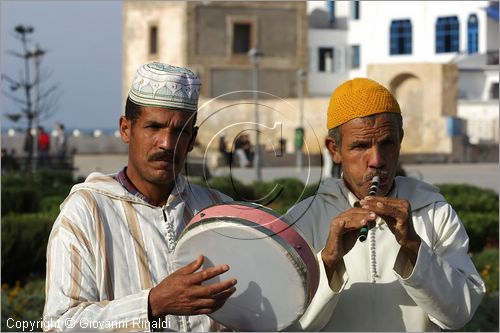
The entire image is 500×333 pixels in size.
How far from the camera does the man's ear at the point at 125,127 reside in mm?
2842

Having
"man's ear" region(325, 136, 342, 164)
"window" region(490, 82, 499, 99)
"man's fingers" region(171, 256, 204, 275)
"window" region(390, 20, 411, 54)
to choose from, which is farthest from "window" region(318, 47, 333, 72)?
"man's fingers" region(171, 256, 204, 275)

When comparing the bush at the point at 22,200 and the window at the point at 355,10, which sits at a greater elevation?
the window at the point at 355,10

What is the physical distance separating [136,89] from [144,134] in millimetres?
104

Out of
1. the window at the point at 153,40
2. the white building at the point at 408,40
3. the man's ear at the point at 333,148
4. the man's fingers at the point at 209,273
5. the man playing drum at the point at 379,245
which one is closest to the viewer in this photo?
the man's fingers at the point at 209,273

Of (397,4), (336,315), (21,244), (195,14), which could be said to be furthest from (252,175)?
(397,4)

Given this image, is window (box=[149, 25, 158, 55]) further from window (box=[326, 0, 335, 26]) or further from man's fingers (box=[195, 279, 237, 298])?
man's fingers (box=[195, 279, 237, 298])

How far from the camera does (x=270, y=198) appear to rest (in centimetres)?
247

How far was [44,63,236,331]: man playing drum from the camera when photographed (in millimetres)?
2588

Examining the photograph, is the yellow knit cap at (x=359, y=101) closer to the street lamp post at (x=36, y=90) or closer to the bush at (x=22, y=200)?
the bush at (x=22, y=200)

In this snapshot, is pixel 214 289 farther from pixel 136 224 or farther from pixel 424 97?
pixel 424 97

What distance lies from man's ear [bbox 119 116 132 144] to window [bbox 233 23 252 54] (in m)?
44.3

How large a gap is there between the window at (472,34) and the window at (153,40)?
484 inches

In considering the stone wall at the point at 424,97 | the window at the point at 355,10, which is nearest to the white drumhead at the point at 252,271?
the stone wall at the point at 424,97

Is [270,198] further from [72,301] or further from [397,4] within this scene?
[397,4]
